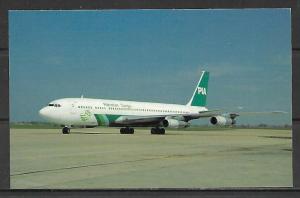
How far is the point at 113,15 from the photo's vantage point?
717cm

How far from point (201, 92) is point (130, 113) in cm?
137

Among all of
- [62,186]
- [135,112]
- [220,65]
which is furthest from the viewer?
[135,112]

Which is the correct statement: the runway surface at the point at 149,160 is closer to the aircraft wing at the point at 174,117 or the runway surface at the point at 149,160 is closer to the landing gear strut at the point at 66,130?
A: the landing gear strut at the point at 66,130

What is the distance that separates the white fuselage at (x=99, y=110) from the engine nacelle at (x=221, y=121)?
0.88 feet

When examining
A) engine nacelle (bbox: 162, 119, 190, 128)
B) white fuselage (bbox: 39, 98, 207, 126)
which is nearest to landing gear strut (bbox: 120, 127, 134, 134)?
white fuselage (bbox: 39, 98, 207, 126)

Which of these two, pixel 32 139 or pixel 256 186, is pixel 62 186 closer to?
pixel 32 139

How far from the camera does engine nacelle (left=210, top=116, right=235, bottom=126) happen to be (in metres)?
7.74

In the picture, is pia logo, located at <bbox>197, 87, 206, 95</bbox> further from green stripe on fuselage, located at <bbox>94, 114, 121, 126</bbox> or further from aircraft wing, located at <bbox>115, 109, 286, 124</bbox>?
green stripe on fuselage, located at <bbox>94, 114, 121, 126</bbox>

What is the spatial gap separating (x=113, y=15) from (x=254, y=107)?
9.02 ft

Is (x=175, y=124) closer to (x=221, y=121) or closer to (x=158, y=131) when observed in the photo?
(x=158, y=131)

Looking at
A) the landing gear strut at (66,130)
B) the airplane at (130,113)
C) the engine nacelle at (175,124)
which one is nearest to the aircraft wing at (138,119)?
the airplane at (130,113)

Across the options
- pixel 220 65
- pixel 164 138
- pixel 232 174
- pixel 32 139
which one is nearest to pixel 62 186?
pixel 32 139

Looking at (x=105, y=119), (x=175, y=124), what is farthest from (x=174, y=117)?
(x=105, y=119)

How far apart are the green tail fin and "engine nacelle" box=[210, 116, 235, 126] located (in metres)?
0.32
